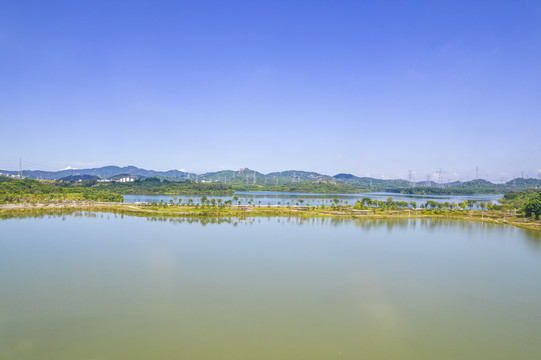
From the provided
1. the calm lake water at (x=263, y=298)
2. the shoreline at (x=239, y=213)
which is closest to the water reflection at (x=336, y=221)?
the shoreline at (x=239, y=213)

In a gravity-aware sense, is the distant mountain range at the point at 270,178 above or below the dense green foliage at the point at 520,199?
above

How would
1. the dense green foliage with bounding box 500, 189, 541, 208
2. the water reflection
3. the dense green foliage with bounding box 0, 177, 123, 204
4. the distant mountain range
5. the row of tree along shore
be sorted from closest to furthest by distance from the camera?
the water reflection → the row of tree along shore → the dense green foliage with bounding box 0, 177, 123, 204 → the dense green foliage with bounding box 500, 189, 541, 208 → the distant mountain range

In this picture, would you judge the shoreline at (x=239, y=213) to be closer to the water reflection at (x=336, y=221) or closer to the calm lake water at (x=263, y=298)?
the water reflection at (x=336, y=221)

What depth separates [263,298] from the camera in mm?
8984

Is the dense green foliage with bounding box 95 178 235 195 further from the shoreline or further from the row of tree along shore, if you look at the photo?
the shoreline

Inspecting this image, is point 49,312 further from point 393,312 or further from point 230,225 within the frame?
point 230,225

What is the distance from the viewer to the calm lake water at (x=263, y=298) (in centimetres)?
651

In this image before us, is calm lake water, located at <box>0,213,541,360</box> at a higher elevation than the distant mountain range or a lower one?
lower

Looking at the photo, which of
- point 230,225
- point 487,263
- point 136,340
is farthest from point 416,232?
point 136,340

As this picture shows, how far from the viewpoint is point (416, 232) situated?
21.3 m

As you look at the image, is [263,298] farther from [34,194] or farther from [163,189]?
[163,189]

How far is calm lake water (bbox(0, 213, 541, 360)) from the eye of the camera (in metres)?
6.51

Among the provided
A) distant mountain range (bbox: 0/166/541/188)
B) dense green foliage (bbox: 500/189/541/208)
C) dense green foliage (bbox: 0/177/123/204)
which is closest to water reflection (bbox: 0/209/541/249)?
dense green foliage (bbox: 0/177/123/204)

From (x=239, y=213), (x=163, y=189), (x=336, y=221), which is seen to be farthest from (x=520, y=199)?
(x=163, y=189)
